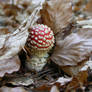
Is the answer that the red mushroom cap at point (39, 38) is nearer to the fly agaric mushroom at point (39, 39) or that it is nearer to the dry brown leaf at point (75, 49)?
the fly agaric mushroom at point (39, 39)

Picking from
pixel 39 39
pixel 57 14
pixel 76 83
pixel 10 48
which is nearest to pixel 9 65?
pixel 10 48

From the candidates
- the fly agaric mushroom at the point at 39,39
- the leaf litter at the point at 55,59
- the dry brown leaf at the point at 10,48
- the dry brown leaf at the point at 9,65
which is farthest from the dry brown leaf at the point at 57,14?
the dry brown leaf at the point at 9,65

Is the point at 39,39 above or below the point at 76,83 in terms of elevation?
above

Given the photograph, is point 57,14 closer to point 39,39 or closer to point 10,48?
point 39,39

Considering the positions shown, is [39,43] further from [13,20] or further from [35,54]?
[13,20]

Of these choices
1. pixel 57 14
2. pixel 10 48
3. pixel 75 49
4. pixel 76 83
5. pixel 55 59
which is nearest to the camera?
pixel 76 83

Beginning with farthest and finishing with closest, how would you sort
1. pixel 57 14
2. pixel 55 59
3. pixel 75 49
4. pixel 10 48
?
1. pixel 57 14
2. pixel 55 59
3. pixel 75 49
4. pixel 10 48
